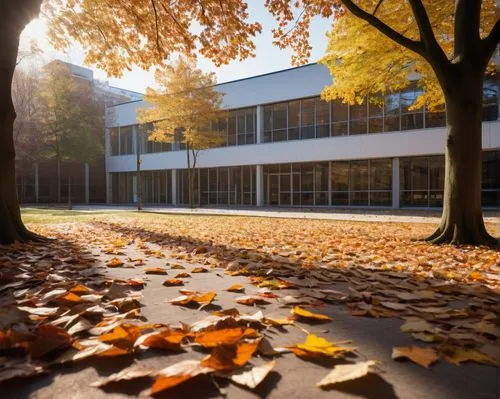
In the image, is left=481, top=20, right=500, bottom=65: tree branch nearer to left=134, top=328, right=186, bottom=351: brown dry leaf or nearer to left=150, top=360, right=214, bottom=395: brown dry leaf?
left=134, top=328, right=186, bottom=351: brown dry leaf

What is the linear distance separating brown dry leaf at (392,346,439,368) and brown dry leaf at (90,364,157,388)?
1.15m

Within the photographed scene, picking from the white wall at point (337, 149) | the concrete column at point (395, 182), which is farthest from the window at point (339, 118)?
the concrete column at point (395, 182)

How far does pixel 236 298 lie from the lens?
116 inches

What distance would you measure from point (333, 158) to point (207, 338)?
25188 millimetres

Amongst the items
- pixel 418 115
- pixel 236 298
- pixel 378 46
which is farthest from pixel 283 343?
pixel 418 115

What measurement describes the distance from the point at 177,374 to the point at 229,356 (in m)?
0.25

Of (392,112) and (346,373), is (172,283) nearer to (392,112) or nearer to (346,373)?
(346,373)

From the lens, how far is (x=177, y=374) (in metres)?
1.52

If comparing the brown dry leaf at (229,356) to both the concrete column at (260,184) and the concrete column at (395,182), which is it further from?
the concrete column at (260,184)

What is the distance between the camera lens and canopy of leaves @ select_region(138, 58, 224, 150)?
23672 mm

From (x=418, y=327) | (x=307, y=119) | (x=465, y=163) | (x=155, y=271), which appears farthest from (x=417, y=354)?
(x=307, y=119)

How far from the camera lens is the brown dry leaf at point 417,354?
1762 millimetres

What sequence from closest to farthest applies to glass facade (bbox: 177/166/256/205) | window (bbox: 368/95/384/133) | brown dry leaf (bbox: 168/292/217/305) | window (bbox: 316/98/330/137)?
1. brown dry leaf (bbox: 168/292/217/305)
2. window (bbox: 368/95/384/133)
3. window (bbox: 316/98/330/137)
4. glass facade (bbox: 177/166/256/205)

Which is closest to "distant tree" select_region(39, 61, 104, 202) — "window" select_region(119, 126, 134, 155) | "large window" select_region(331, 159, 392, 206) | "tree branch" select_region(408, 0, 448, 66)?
"window" select_region(119, 126, 134, 155)
